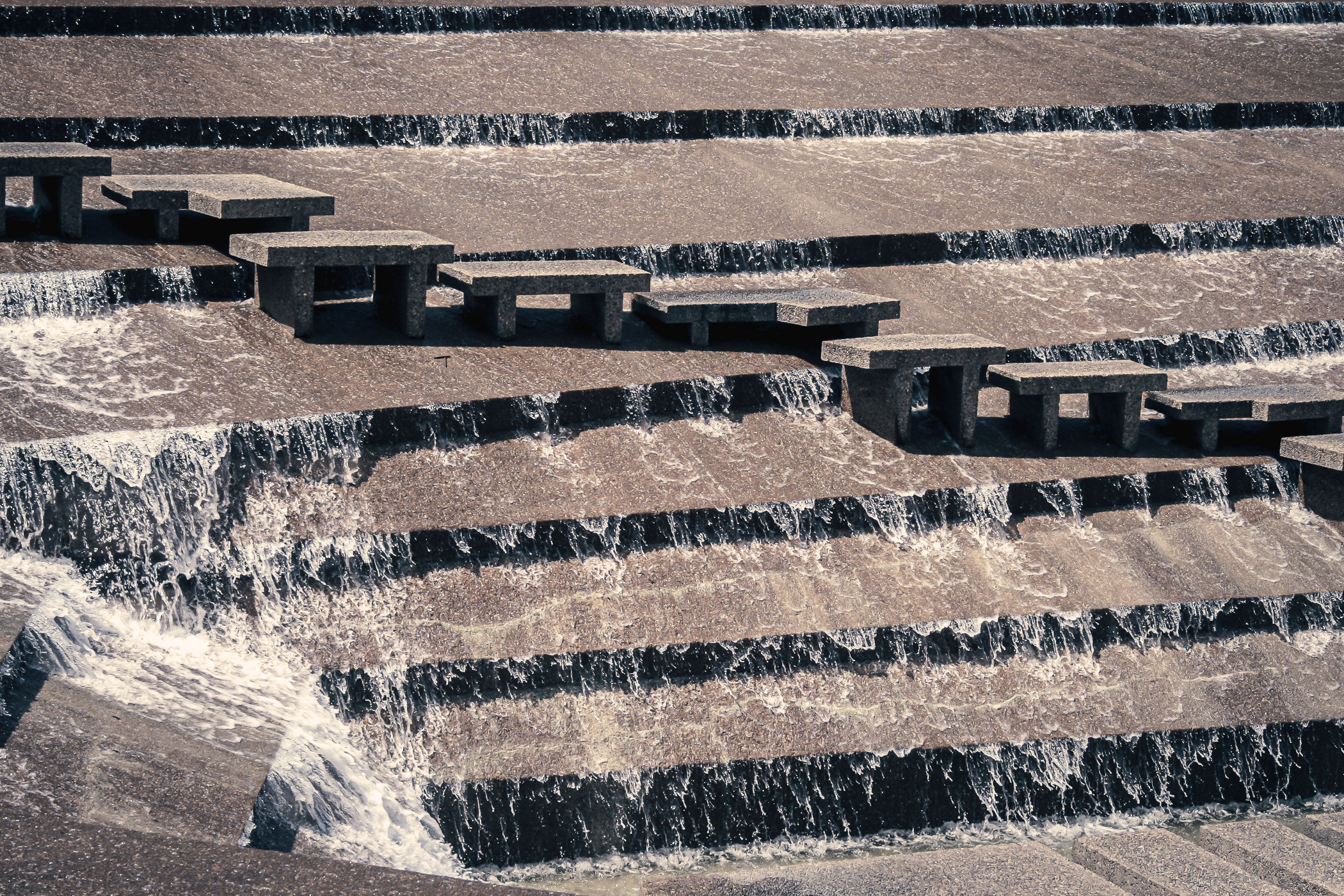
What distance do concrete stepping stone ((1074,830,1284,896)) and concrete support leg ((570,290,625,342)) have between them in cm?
457

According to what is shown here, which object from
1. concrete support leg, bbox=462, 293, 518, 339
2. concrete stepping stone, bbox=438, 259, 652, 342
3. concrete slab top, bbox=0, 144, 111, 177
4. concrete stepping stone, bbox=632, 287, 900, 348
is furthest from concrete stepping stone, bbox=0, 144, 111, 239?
concrete stepping stone, bbox=632, 287, 900, 348

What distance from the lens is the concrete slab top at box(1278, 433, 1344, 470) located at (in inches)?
389

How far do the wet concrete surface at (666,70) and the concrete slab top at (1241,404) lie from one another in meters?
5.13

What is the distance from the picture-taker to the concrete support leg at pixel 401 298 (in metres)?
9.73

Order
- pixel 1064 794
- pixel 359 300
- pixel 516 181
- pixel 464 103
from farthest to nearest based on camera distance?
pixel 464 103
pixel 516 181
pixel 359 300
pixel 1064 794

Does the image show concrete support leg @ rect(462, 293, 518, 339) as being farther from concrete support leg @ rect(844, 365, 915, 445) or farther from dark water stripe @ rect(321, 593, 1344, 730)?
dark water stripe @ rect(321, 593, 1344, 730)

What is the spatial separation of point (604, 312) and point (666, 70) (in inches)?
207

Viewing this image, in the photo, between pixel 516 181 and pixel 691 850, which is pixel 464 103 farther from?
pixel 691 850

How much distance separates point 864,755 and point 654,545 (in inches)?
69.0

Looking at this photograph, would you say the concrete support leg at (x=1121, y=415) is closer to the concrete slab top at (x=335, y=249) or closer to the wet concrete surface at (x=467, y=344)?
the wet concrete surface at (x=467, y=344)

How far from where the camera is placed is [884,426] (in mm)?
10047

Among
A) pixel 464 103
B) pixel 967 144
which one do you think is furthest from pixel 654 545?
pixel 967 144

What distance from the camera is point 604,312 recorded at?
10.2 m

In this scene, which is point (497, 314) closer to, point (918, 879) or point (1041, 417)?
point (1041, 417)
